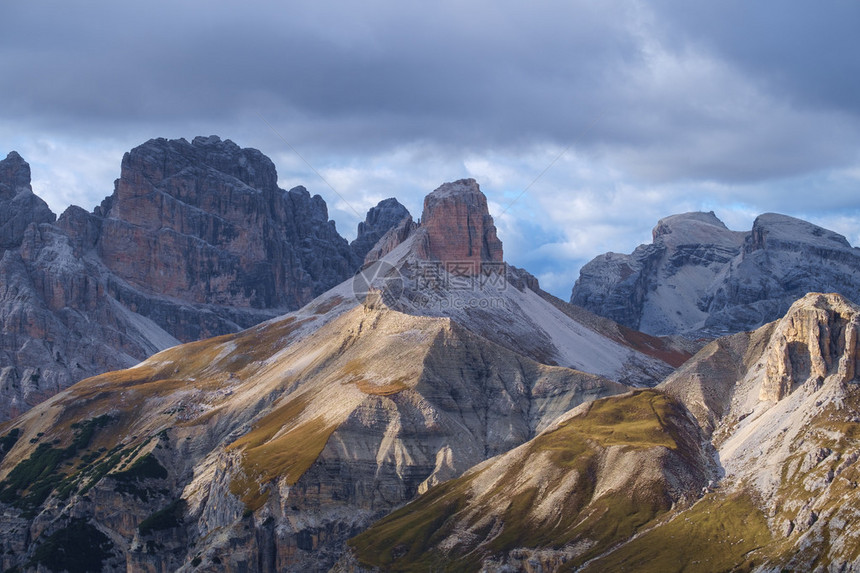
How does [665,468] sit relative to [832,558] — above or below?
above

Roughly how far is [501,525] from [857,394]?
195 feet

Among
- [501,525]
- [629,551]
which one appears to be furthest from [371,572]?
[629,551]

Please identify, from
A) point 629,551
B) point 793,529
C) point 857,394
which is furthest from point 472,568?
point 857,394

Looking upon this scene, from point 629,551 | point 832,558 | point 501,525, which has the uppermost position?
point 501,525

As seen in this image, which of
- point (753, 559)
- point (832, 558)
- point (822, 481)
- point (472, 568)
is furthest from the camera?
point (472, 568)

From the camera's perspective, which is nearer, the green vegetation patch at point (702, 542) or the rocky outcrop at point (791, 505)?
the rocky outcrop at point (791, 505)

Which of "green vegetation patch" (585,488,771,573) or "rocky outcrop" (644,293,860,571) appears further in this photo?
"green vegetation patch" (585,488,771,573)

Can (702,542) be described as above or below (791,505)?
below

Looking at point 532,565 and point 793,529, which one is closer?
point 793,529

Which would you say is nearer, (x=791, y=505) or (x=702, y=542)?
(x=791, y=505)

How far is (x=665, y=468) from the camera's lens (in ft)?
654

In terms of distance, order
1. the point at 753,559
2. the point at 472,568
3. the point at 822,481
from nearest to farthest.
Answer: the point at 753,559 → the point at 822,481 → the point at 472,568

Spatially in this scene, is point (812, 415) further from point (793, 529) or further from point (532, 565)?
point (532, 565)

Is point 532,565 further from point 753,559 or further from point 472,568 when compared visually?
point 753,559
